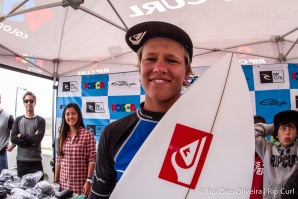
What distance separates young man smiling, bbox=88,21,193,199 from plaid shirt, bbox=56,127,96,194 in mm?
1221

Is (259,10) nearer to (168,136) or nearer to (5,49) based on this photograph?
(168,136)

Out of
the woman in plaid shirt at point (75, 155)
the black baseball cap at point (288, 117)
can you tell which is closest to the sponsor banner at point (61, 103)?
the woman in plaid shirt at point (75, 155)

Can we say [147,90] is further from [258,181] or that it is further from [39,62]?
[39,62]

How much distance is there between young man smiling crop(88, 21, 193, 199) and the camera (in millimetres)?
698

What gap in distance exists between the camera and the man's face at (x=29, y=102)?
2.44m

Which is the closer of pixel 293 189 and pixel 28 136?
pixel 293 189

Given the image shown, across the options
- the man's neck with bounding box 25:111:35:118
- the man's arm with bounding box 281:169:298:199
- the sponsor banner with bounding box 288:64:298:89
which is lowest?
the man's arm with bounding box 281:169:298:199

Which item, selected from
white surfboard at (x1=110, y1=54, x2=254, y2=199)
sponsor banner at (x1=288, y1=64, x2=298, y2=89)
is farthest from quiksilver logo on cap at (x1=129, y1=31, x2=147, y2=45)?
sponsor banner at (x1=288, y1=64, x2=298, y2=89)

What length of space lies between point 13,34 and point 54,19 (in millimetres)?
562

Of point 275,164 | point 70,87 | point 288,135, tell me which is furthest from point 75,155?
point 288,135

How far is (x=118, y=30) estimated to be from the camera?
243 centimetres

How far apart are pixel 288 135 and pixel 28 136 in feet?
8.60

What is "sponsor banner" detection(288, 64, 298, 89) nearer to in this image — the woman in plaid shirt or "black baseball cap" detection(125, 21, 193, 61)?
"black baseball cap" detection(125, 21, 193, 61)

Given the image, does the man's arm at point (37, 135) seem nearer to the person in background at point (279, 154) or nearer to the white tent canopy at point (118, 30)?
the white tent canopy at point (118, 30)
